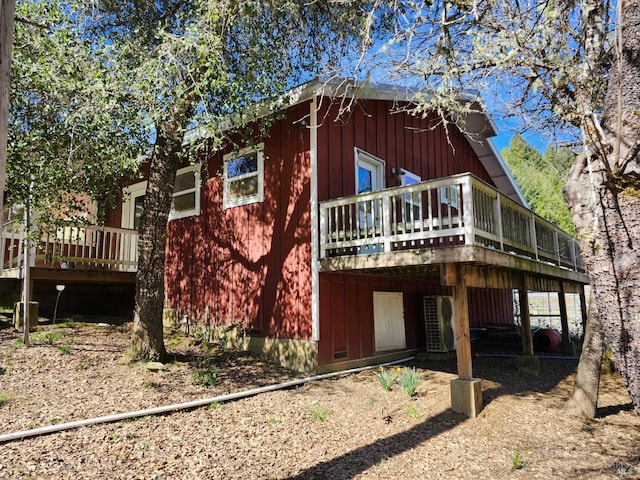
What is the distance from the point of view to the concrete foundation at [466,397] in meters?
6.25

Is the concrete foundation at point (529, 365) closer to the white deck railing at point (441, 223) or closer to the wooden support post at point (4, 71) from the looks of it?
the white deck railing at point (441, 223)

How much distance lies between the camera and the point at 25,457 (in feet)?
13.8

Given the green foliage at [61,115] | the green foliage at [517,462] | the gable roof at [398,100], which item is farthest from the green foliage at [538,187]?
the green foliage at [61,115]

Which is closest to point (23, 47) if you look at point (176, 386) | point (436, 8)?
point (176, 386)

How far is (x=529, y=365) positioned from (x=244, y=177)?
676 cm

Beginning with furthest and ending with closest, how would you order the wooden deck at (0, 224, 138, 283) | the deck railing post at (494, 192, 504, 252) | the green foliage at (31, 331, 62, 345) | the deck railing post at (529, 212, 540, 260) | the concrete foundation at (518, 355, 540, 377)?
the wooden deck at (0, 224, 138, 283), the concrete foundation at (518, 355, 540, 377), the deck railing post at (529, 212, 540, 260), the green foliage at (31, 331, 62, 345), the deck railing post at (494, 192, 504, 252)

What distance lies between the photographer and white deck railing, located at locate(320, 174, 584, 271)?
6.54 m

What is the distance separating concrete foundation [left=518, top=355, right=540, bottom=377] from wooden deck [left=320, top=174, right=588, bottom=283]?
1.72 metres

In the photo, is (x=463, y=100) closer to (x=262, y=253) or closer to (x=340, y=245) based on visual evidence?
(x=340, y=245)

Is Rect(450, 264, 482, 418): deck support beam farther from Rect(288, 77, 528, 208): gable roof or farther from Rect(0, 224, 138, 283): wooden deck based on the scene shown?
Rect(0, 224, 138, 283): wooden deck

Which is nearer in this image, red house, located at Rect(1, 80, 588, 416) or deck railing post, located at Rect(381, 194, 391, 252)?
red house, located at Rect(1, 80, 588, 416)

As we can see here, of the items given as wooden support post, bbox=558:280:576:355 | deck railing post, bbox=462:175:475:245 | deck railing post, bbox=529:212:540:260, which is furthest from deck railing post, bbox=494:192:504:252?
wooden support post, bbox=558:280:576:355

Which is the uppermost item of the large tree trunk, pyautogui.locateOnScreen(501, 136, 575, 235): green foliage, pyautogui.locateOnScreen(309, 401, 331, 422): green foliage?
pyautogui.locateOnScreen(501, 136, 575, 235): green foliage

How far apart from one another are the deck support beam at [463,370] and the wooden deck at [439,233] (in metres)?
0.42
